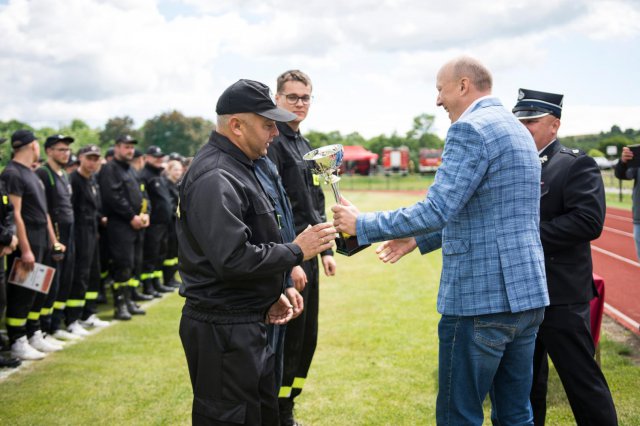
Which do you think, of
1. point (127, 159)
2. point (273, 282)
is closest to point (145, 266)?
point (127, 159)

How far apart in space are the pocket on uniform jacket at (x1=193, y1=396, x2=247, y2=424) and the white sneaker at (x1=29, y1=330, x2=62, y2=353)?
489cm

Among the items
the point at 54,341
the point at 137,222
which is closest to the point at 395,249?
the point at 54,341

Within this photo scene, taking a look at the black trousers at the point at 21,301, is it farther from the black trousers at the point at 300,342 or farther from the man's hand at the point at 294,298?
the man's hand at the point at 294,298

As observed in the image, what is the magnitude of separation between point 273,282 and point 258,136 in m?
0.78

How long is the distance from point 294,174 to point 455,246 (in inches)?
72.8

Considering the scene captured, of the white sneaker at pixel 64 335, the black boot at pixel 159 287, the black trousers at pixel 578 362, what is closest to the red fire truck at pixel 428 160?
the black boot at pixel 159 287

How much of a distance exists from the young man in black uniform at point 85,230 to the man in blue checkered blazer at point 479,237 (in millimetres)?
6220

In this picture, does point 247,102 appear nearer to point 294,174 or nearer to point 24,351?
point 294,174

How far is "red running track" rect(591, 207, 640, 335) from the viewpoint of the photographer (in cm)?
830

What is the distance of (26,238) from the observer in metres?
6.50

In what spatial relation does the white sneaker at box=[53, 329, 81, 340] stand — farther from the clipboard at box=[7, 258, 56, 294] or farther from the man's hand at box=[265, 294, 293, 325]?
the man's hand at box=[265, 294, 293, 325]

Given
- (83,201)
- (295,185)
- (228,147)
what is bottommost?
(83,201)

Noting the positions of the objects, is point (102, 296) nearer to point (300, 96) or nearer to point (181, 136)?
point (300, 96)

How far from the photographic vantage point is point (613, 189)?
36469 mm
